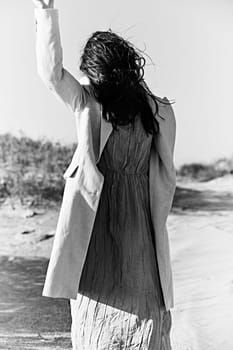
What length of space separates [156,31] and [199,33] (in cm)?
22

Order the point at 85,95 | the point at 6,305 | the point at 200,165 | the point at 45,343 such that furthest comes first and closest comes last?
the point at 200,165 → the point at 6,305 → the point at 45,343 → the point at 85,95

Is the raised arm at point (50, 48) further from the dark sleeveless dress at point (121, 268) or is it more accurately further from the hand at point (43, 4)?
the dark sleeveless dress at point (121, 268)

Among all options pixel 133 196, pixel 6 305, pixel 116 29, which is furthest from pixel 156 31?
pixel 133 196

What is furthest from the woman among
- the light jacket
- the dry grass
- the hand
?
the dry grass

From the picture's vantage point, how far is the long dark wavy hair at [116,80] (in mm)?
1968

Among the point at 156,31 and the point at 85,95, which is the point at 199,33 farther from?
the point at 85,95

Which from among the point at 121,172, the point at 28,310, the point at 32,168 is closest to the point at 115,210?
the point at 121,172

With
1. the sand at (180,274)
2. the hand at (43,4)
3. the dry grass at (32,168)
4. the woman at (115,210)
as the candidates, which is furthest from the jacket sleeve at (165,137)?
the dry grass at (32,168)

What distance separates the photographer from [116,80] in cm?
197

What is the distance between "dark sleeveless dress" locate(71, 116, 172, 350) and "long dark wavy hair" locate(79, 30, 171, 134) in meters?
0.04

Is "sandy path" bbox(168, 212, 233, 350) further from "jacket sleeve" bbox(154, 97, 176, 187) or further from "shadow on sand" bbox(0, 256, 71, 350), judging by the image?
"jacket sleeve" bbox(154, 97, 176, 187)

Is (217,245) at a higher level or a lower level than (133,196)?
lower

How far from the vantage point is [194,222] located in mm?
3736

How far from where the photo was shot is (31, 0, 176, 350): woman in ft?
6.41
